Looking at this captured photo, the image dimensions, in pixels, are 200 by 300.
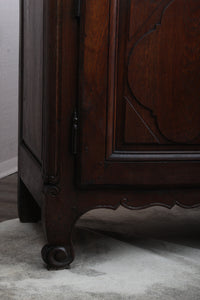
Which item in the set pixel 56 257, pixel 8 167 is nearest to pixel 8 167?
pixel 8 167

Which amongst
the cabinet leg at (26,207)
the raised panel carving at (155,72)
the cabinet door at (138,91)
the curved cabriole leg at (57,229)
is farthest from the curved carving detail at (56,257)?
the cabinet leg at (26,207)

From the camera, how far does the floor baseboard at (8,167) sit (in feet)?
7.48

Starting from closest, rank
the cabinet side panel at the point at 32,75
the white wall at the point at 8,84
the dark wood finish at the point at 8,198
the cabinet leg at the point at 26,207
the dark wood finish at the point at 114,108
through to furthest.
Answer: the dark wood finish at the point at 114,108 → the cabinet side panel at the point at 32,75 → the cabinet leg at the point at 26,207 → the dark wood finish at the point at 8,198 → the white wall at the point at 8,84

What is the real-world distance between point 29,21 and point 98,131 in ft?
1.50

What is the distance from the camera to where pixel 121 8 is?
1107 millimetres

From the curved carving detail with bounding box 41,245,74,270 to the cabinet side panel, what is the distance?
0.23m

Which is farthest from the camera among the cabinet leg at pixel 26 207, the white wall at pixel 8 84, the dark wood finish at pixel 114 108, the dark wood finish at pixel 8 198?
the white wall at pixel 8 84

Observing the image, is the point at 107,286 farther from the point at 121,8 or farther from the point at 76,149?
the point at 121,8

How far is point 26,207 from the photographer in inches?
60.0

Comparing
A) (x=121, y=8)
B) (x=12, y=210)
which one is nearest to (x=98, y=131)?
(x=121, y=8)

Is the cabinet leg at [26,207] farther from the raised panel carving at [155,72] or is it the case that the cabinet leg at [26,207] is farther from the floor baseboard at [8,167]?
the floor baseboard at [8,167]

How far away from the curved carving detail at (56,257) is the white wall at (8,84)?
1.15 metres

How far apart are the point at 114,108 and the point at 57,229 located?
11.9 inches

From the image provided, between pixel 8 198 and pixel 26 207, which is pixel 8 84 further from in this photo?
pixel 26 207
